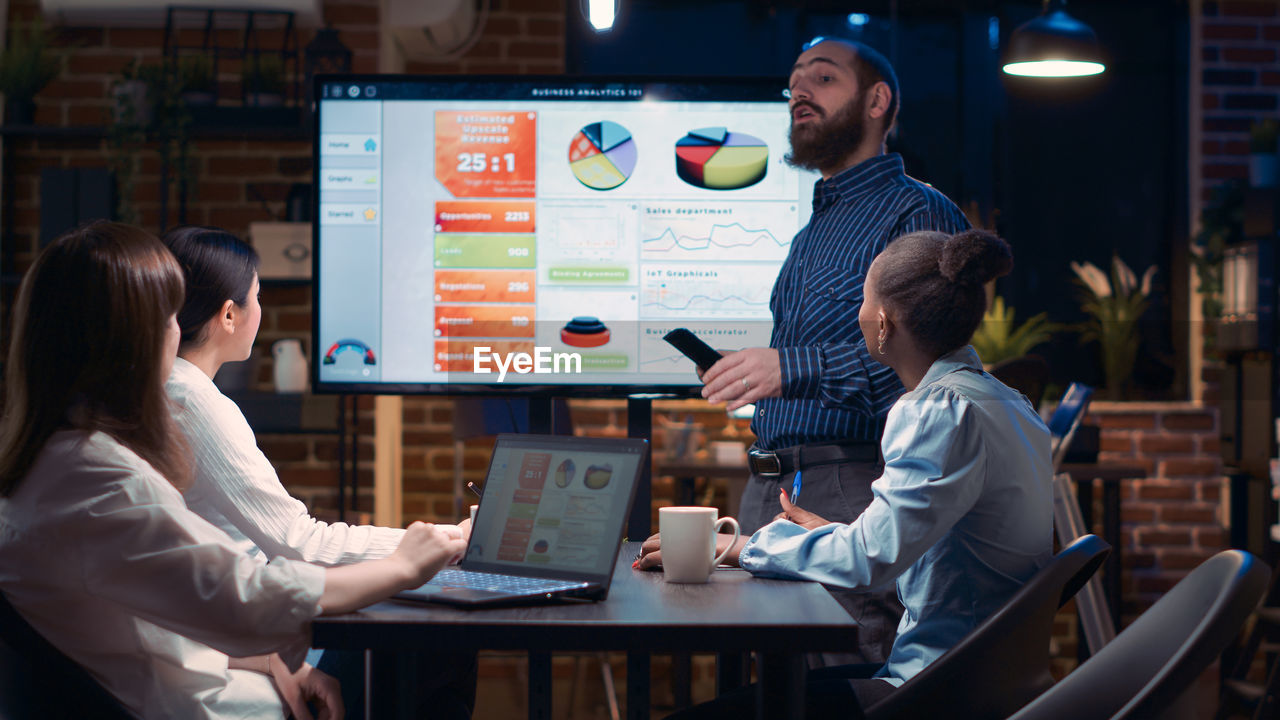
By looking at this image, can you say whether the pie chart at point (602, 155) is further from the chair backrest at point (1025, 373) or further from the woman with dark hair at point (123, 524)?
the chair backrest at point (1025, 373)

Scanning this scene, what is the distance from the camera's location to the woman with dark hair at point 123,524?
1.03 metres

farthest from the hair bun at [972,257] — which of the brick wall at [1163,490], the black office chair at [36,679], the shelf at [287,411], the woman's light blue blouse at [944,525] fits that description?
the brick wall at [1163,490]

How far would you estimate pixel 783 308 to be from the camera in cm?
200

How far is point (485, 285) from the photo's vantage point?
205 cm

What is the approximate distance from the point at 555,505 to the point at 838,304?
819mm

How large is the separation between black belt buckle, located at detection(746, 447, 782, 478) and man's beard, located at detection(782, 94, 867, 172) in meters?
0.55

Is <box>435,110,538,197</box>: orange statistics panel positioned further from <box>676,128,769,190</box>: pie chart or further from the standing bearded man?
the standing bearded man

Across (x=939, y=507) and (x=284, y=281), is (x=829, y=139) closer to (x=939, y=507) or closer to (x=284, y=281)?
(x=939, y=507)

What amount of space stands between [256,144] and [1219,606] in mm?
3280

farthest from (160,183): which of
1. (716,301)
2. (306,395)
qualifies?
(716,301)

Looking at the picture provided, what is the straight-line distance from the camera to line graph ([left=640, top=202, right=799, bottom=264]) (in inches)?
80.9

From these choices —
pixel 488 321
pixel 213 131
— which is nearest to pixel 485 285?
pixel 488 321

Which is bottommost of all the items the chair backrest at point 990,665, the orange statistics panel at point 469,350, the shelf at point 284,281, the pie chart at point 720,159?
the chair backrest at point 990,665

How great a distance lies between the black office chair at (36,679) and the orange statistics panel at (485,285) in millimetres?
1107
